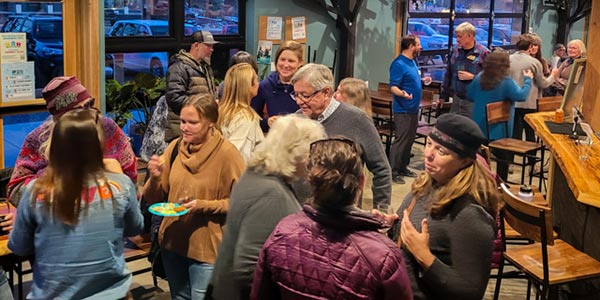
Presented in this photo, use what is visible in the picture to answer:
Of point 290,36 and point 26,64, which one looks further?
point 290,36

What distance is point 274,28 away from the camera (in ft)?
26.2

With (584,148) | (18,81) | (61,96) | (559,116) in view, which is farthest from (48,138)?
(559,116)

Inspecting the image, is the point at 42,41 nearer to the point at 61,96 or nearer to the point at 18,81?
the point at 18,81

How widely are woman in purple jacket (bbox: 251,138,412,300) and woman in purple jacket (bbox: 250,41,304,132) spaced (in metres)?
2.60

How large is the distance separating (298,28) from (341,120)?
4.90 m

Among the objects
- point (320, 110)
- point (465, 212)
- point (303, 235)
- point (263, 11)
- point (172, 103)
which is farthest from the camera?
point (263, 11)

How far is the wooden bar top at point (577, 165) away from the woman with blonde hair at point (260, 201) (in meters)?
1.62

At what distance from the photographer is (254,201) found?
2.47m

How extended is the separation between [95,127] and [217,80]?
5007 millimetres

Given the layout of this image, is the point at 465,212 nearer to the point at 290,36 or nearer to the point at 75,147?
the point at 75,147

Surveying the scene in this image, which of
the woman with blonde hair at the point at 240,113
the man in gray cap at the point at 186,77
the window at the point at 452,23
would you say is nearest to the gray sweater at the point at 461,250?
the woman with blonde hair at the point at 240,113

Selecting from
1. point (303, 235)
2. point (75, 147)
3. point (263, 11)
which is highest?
point (263, 11)

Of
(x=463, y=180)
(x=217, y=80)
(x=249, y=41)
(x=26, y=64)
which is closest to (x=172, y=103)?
(x=26, y=64)

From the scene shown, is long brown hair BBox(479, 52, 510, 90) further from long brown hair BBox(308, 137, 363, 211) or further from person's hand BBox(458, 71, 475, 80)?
long brown hair BBox(308, 137, 363, 211)
